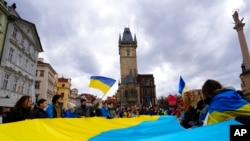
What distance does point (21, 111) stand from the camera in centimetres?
590

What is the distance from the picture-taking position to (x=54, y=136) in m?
5.06

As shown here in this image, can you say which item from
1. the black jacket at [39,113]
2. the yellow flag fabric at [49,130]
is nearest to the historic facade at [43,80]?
the black jacket at [39,113]

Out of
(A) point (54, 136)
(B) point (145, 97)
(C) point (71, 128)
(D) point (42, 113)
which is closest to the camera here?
(A) point (54, 136)

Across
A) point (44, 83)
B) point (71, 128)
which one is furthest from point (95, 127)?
point (44, 83)

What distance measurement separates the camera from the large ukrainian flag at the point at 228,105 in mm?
2789

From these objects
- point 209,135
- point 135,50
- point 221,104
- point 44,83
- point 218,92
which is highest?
point 135,50

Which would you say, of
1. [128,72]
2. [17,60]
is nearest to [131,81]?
[128,72]

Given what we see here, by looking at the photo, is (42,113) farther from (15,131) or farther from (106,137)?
(106,137)

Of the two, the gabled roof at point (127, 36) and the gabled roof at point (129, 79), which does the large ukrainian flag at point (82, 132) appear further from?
the gabled roof at point (127, 36)

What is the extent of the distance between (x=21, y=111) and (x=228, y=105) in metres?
5.58

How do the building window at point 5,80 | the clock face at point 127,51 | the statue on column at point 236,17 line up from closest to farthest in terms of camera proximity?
the building window at point 5,80, the statue on column at point 236,17, the clock face at point 127,51

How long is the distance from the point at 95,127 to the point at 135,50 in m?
91.1

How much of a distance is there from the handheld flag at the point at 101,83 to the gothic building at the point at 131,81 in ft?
230

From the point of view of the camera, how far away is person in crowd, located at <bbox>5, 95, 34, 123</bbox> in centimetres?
573
